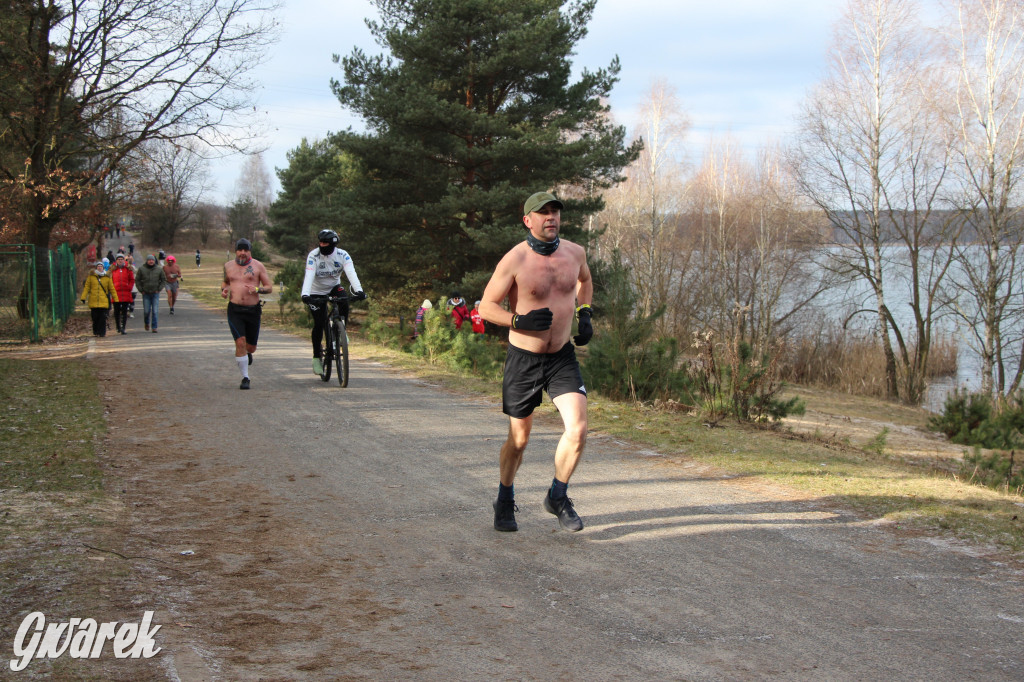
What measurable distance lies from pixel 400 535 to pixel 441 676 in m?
2.01

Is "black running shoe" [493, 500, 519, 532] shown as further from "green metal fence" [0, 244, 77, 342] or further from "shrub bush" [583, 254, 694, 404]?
"green metal fence" [0, 244, 77, 342]

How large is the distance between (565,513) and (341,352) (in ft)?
22.3

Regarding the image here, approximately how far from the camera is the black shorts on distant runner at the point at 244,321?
37.5ft

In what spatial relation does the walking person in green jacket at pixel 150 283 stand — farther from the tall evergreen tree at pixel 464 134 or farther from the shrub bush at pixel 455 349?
the shrub bush at pixel 455 349

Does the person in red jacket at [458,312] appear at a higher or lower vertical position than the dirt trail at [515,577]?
higher

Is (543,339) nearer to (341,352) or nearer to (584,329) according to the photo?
(584,329)

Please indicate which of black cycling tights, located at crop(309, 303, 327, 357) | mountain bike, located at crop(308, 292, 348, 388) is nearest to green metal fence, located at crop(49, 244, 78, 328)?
black cycling tights, located at crop(309, 303, 327, 357)

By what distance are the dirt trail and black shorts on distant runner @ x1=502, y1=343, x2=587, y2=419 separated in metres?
0.84

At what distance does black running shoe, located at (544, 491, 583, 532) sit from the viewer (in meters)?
5.38

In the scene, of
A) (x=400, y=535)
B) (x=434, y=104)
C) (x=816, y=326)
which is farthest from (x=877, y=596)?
(x=816, y=326)

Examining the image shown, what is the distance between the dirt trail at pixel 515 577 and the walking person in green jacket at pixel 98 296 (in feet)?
39.4

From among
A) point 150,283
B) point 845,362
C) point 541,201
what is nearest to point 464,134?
point 150,283

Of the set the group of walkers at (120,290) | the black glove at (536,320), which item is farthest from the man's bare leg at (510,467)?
the group of walkers at (120,290)

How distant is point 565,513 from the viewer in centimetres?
544
